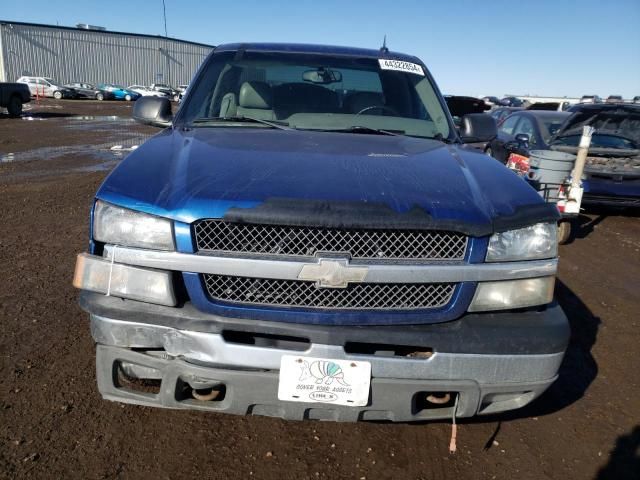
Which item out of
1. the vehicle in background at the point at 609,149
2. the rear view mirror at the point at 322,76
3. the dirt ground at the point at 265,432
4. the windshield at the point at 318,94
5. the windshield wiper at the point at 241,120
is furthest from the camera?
the vehicle in background at the point at 609,149

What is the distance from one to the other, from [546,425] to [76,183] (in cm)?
766

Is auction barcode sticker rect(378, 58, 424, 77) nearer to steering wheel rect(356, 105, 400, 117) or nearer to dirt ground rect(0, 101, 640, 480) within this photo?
steering wheel rect(356, 105, 400, 117)

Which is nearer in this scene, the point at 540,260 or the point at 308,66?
the point at 540,260

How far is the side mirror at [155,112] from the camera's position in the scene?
11.4 feet

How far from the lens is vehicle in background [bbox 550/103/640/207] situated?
725 cm

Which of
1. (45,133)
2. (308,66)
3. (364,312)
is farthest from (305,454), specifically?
(45,133)

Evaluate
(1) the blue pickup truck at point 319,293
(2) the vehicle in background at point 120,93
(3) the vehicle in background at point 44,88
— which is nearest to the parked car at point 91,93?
(2) the vehicle in background at point 120,93

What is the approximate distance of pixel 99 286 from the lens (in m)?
2.00

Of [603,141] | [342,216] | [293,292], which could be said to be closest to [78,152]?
[603,141]

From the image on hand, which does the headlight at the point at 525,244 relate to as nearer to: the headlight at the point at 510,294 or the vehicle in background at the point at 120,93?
the headlight at the point at 510,294

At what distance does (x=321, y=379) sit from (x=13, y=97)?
22.7 meters

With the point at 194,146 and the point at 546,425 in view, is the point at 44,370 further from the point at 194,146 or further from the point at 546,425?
the point at 546,425

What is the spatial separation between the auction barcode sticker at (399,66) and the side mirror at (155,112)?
157cm

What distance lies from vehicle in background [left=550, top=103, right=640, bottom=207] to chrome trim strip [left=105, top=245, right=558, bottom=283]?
18.9 ft
